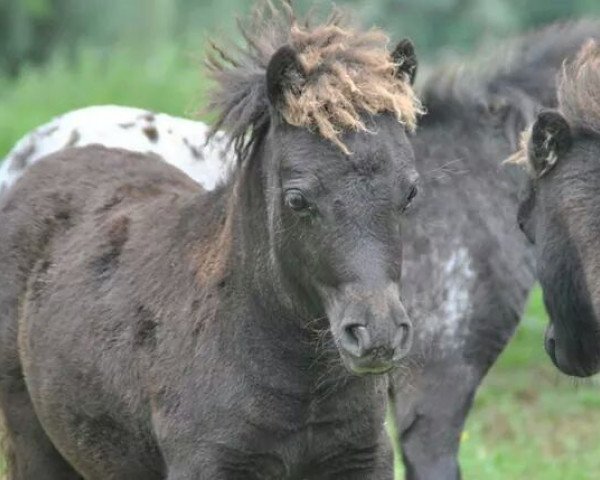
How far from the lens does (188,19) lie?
60.7 ft

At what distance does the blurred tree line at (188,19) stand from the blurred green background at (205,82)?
0.02m

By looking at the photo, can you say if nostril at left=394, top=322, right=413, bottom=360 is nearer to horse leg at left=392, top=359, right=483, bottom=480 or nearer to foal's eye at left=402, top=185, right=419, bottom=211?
foal's eye at left=402, top=185, right=419, bottom=211

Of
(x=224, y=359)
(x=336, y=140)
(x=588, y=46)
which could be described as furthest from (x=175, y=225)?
(x=588, y=46)

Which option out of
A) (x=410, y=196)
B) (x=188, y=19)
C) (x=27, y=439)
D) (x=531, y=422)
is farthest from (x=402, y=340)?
(x=188, y=19)

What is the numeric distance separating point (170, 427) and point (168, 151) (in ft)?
7.66

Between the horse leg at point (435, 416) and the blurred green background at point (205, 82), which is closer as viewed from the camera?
the horse leg at point (435, 416)

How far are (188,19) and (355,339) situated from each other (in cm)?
1457

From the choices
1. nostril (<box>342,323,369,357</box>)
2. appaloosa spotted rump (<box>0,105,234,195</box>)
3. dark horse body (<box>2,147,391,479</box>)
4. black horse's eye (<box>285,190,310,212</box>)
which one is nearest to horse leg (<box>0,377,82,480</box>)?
dark horse body (<box>2,147,391,479</box>)

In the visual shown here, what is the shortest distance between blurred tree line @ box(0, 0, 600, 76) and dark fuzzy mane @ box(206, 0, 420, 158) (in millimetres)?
10305

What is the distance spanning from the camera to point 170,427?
15.9 ft

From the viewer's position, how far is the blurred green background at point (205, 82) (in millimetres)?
8806

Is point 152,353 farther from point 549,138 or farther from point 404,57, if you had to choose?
point 549,138

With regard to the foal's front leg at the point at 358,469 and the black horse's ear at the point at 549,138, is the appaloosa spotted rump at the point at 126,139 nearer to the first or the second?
the black horse's ear at the point at 549,138

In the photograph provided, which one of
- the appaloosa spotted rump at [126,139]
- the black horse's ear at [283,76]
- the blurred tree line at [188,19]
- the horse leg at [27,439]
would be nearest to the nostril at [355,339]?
the black horse's ear at [283,76]
